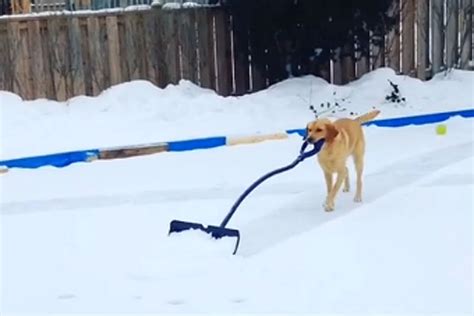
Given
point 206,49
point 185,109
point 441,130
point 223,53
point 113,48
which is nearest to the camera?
point 441,130

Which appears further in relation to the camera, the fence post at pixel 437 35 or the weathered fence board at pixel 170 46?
the fence post at pixel 437 35

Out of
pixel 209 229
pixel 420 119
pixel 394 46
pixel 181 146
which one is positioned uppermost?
pixel 394 46

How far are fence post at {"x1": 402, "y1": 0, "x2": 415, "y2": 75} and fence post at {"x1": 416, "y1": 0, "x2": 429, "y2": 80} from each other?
0.07 metres

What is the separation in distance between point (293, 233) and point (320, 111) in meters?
3.95

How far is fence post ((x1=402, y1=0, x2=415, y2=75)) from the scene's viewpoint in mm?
9539

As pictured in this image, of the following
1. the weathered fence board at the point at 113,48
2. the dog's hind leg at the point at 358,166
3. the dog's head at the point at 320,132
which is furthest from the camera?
the weathered fence board at the point at 113,48

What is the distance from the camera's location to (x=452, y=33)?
32.3 ft

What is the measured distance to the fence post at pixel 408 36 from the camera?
9539mm

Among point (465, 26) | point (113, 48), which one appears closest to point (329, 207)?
point (113, 48)

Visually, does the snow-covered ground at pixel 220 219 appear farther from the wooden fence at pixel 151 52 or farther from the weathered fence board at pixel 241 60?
the weathered fence board at pixel 241 60

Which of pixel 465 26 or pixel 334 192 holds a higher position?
pixel 465 26

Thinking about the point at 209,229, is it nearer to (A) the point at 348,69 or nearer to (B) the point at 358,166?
(B) the point at 358,166

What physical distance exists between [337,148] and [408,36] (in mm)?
5259

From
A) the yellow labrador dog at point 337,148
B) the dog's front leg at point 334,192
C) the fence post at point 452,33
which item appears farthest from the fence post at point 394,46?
the dog's front leg at point 334,192
